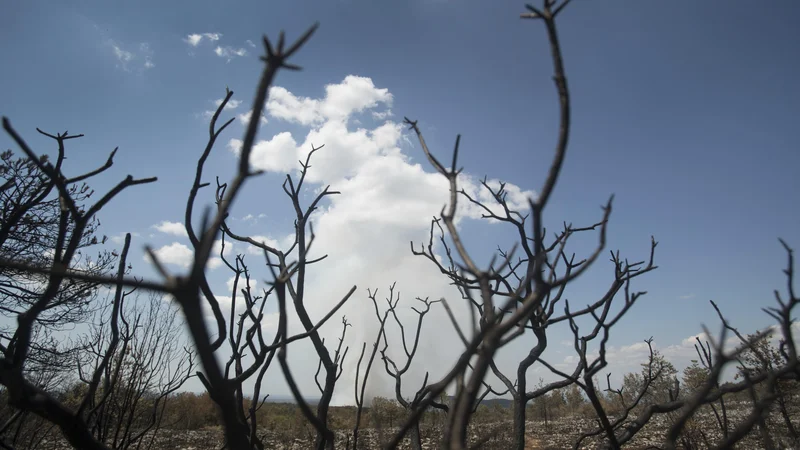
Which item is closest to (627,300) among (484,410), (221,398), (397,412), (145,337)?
(221,398)

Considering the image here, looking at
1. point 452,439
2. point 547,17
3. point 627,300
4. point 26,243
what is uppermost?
point 26,243

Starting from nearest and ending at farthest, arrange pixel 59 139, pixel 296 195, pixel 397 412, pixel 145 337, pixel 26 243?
pixel 59 139 < pixel 296 195 < pixel 145 337 < pixel 26 243 < pixel 397 412

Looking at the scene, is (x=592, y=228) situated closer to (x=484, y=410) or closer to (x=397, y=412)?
(x=397, y=412)

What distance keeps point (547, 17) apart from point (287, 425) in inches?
1207

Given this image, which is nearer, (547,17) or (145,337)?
(547,17)

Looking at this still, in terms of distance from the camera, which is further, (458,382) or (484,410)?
(484,410)

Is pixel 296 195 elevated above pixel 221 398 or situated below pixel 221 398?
above

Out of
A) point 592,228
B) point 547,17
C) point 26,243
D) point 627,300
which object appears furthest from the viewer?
point 26,243

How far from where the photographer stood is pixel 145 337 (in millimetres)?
4215

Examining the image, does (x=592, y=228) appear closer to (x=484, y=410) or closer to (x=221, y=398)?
(x=221, y=398)

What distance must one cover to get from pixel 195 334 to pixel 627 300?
158cm

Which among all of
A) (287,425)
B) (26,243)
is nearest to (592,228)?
(26,243)

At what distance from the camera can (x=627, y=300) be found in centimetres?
154

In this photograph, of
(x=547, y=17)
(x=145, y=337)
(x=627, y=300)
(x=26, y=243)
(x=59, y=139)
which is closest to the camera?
(x=547, y=17)
